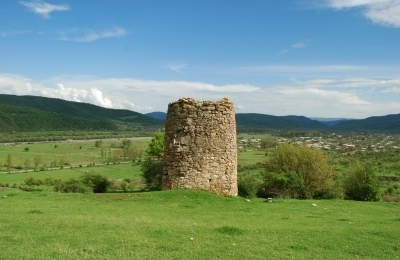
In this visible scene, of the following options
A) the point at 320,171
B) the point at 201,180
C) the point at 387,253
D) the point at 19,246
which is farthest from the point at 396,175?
the point at 19,246

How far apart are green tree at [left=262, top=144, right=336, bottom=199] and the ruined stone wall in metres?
8.50

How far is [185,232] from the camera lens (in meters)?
10.1

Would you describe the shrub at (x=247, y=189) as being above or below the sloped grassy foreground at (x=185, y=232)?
below

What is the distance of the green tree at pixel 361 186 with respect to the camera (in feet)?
102

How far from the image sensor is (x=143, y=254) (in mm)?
7969

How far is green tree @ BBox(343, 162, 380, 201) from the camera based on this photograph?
31.1 metres

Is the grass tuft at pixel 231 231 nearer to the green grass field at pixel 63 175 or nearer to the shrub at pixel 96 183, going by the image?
the shrub at pixel 96 183

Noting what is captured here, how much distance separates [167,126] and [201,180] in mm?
3354

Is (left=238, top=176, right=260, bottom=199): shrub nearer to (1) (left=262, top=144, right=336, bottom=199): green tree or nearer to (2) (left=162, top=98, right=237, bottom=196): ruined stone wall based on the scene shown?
(1) (left=262, top=144, right=336, bottom=199): green tree

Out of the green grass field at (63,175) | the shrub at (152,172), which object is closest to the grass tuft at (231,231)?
the shrub at (152,172)

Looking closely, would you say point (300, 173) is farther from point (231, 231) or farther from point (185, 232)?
point (185, 232)

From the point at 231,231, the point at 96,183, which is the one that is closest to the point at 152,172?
the point at 96,183

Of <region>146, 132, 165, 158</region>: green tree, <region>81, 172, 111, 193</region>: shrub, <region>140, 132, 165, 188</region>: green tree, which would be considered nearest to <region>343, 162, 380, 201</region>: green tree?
<region>140, 132, 165, 188</region>: green tree

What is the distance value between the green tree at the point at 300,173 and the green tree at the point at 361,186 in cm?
193
